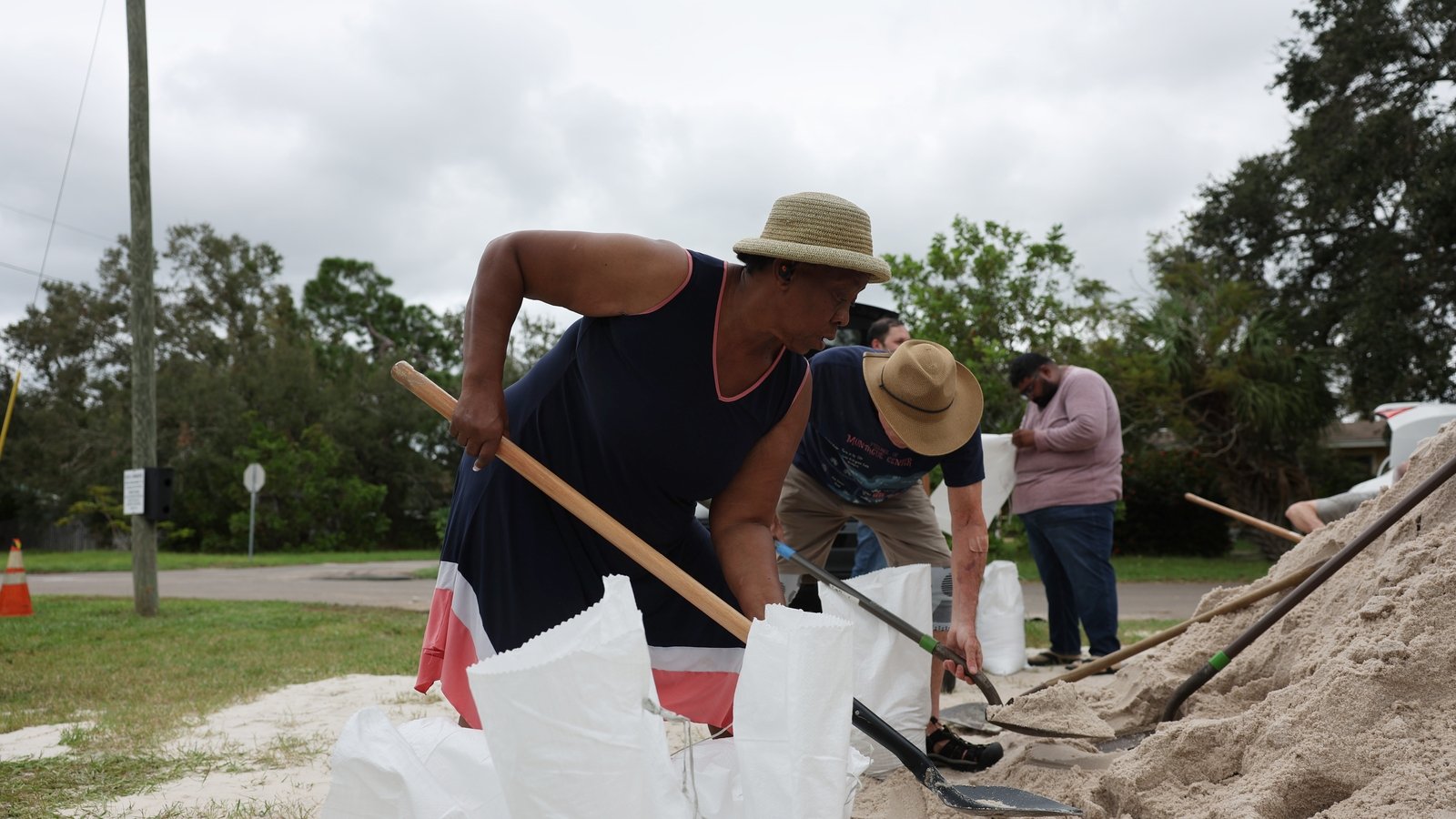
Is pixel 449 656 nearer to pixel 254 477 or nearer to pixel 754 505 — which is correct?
pixel 754 505

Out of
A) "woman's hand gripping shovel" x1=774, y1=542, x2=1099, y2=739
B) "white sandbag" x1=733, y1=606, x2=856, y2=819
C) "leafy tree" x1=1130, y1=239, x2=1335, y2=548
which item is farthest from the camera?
"leafy tree" x1=1130, y1=239, x2=1335, y2=548

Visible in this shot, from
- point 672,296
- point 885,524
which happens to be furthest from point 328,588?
point 672,296

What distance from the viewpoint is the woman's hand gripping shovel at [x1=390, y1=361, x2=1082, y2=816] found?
2.18 metres

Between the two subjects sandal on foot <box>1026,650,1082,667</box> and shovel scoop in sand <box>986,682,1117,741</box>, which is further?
sandal on foot <box>1026,650,1082,667</box>

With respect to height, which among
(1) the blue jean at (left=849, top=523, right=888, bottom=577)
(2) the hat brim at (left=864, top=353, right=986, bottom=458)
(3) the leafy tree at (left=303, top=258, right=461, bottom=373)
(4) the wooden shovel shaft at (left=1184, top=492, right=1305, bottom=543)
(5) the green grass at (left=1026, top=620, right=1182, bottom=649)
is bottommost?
(5) the green grass at (left=1026, top=620, right=1182, bottom=649)

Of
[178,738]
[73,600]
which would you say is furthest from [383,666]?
[73,600]

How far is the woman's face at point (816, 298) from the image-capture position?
2215 mm

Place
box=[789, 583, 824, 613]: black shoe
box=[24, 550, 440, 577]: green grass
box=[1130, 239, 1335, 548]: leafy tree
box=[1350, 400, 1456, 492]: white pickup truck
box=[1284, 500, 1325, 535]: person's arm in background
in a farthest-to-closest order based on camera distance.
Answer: box=[24, 550, 440, 577]: green grass, box=[1130, 239, 1335, 548]: leafy tree, box=[1350, 400, 1456, 492]: white pickup truck, box=[789, 583, 824, 613]: black shoe, box=[1284, 500, 1325, 535]: person's arm in background

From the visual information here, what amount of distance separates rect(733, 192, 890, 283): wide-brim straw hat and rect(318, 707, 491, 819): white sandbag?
1.11 metres

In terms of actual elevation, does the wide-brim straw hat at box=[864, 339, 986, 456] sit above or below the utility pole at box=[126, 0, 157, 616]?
below

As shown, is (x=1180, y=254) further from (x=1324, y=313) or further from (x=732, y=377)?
(x=732, y=377)

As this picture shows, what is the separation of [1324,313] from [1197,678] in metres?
17.3

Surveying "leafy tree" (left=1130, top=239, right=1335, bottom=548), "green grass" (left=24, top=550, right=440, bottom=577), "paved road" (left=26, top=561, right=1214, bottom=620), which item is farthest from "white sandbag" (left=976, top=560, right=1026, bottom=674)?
"green grass" (left=24, top=550, right=440, bottom=577)

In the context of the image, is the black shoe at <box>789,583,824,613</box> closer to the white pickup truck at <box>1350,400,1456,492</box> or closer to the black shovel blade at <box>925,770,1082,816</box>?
the black shovel blade at <box>925,770,1082,816</box>
